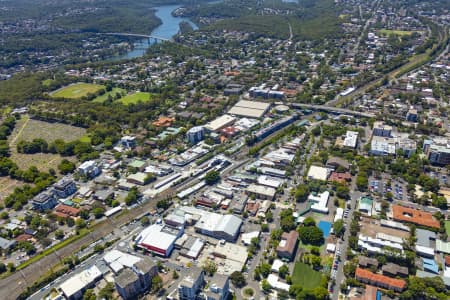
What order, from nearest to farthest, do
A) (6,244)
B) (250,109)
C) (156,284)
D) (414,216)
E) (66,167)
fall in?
(156,284)
(6,244)
(414,216)
(66,167)
(250,109)

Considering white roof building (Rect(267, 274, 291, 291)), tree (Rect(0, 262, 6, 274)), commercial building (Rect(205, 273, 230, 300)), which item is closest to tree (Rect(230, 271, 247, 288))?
commercial building (Rect(205, 273, 230, 300))

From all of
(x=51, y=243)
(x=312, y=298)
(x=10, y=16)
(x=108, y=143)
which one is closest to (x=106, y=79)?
(x=108, y=143)

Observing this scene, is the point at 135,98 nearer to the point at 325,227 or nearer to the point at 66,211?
the point at 66,211

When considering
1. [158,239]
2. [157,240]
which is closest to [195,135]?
[158,239]

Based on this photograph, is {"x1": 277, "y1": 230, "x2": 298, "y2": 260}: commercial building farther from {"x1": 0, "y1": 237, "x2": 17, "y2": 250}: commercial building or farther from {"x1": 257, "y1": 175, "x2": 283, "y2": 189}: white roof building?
{"x1": 0, "y1": 237, "x2": 17, "y2": 250}: commercial building

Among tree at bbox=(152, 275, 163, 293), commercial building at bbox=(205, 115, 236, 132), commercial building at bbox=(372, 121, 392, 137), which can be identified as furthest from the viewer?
commercial building at bbox=(205, 115, 236, 132)

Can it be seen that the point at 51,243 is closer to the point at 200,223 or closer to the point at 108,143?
the point at 200,223
